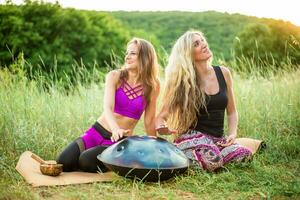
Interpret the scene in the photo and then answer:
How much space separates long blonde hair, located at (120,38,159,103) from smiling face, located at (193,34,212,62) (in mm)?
402

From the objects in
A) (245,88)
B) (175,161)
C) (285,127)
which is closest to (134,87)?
(175,161)

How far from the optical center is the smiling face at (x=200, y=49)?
4.59 m

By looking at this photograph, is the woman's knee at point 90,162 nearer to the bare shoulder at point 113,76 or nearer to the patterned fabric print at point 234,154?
the bare shoulder at point 113,76

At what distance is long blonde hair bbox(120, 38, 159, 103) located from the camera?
4504mm

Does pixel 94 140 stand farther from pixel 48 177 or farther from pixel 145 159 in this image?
pixel 145 159

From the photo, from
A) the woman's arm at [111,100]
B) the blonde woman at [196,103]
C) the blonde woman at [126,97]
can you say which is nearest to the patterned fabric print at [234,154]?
the blonde woman at [196,103]

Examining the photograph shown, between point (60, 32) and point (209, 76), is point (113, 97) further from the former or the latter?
point (60, 32)

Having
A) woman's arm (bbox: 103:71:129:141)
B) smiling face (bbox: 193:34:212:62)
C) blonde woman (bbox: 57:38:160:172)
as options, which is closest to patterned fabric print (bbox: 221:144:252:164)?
blonde woman (bbox: 57:38:160:172)

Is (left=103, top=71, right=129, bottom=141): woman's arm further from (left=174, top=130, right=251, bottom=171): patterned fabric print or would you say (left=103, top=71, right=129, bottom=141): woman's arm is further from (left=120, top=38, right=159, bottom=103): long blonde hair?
(left=174, top=130, right=251, bottom=171): patterned fabric print

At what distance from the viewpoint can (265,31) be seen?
1127cm

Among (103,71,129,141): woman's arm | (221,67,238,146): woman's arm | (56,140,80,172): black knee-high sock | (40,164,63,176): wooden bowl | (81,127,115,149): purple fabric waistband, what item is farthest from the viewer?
(221,67,238,146): woman's arm

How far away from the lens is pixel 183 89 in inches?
180

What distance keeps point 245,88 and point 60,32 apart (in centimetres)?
664

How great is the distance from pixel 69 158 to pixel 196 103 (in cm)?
127
